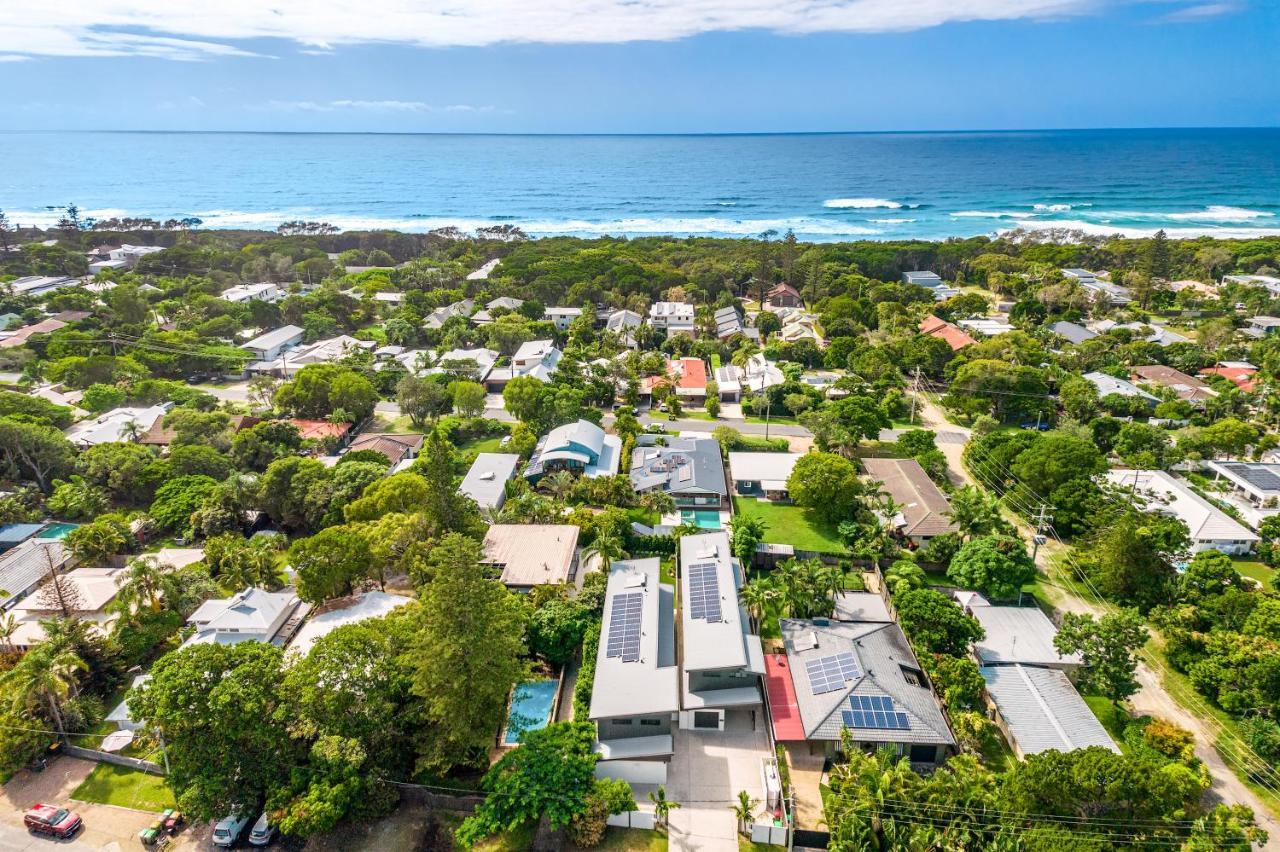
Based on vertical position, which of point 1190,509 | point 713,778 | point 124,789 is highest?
point 1190,509

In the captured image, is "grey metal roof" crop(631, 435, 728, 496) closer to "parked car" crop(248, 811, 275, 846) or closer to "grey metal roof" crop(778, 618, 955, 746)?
"grey metal roof" crop(778, 618, 955, 746)

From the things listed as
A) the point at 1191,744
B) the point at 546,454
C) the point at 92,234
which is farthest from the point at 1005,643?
the point at 92,234

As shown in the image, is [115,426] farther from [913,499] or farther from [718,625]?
[913,499]

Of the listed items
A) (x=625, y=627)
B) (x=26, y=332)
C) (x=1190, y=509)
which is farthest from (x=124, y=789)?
(x=26, y=332)

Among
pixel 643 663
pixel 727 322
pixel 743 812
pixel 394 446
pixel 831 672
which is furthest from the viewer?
pixel 727 322

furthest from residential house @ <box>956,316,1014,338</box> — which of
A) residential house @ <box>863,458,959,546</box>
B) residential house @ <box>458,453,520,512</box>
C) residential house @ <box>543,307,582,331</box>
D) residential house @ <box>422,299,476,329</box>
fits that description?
residential house @ <box>422,299,476,329</box>

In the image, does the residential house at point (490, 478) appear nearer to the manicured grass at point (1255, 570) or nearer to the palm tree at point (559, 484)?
the palm tree at point (559, 484)
